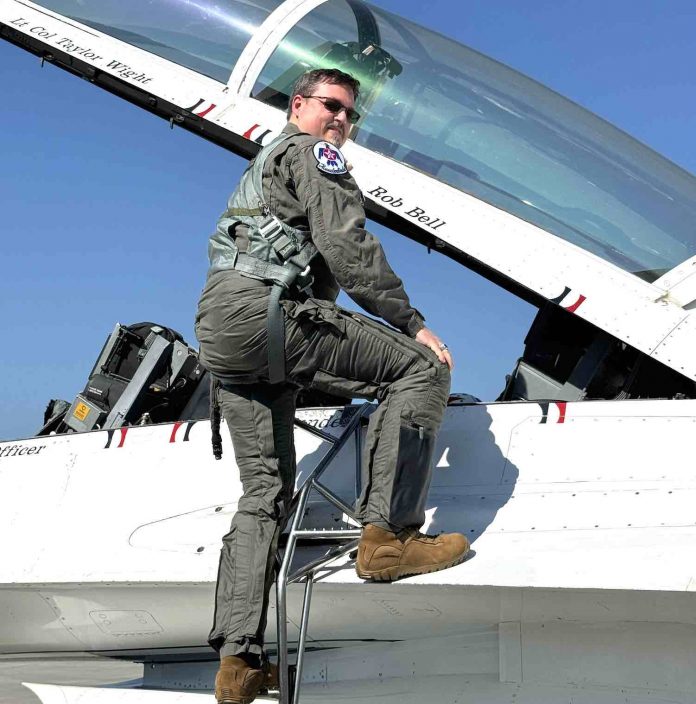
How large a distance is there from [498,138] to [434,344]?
1.57 meters

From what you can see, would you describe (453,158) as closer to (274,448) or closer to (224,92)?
(224,92)

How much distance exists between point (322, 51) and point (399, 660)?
9.77 feet

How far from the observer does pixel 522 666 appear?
3449 mm

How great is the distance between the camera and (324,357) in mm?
3252

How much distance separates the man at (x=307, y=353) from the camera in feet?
10.3

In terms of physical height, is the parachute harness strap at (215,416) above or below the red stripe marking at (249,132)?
below

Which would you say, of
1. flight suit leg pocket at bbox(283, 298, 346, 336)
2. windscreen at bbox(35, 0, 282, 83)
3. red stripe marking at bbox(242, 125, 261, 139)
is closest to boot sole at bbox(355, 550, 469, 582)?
flight suit leg pocket at bbox(283, 298, 346, 336)

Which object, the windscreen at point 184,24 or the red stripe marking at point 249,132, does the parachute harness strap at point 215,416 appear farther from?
the windscreen at point 184,24

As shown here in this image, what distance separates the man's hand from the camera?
10.8 ft

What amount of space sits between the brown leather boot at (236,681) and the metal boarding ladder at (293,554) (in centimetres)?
9

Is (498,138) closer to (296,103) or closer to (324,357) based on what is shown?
(296,103)

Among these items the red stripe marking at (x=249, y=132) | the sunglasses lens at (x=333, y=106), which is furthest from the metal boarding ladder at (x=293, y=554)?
the red stripe marking at (x=249, y=132)

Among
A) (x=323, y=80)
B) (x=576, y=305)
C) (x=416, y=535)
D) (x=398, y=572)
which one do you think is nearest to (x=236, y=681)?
(x=398, y=572)

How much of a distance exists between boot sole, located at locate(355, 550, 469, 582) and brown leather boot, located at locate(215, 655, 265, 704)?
0.49 m
